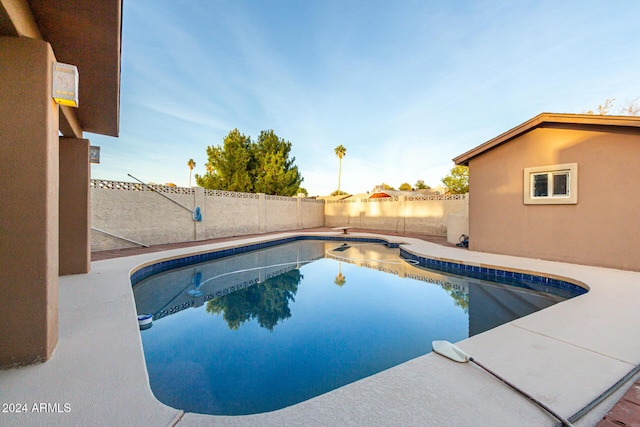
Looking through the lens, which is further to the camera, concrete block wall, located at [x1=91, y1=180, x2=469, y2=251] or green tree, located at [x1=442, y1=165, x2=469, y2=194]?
green tree, located at [x1=442, y1=165, x2=469, y2=194]

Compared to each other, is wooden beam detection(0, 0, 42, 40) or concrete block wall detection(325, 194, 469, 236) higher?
wooden beam detection(0, 0, 42, 40)

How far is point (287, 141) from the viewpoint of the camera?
22422 millimetres

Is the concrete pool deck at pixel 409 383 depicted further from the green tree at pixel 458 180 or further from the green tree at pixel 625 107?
the green tree at pixel 625 107

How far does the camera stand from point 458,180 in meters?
21.0

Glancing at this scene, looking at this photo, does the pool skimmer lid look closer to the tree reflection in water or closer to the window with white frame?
the tree reflection in water

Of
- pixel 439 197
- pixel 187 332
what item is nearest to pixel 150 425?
pixel 187 332

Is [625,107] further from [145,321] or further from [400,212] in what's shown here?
[145,321]

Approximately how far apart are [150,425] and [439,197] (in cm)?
1573

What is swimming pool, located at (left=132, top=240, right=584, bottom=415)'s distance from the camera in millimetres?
2885

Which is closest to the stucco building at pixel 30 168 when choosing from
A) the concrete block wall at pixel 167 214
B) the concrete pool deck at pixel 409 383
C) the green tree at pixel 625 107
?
the concrete pool deck at pixel 409 383

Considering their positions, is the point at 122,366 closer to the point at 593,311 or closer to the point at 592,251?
the point at 593,311

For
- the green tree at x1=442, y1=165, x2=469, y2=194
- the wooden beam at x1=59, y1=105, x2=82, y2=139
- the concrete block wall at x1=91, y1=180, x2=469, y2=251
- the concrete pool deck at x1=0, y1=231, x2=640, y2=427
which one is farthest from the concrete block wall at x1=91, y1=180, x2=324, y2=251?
the green tree at x1=442, y1=165, x2=469, y2=194

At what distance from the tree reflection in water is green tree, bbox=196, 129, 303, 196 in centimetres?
1493

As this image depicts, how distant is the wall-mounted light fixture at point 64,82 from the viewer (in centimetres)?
259
